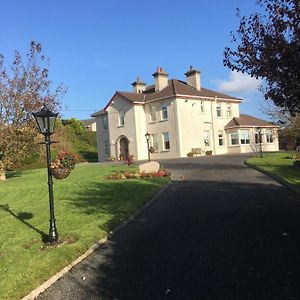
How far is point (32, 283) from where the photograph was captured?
6965 mm

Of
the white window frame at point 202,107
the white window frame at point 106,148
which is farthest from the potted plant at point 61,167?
the white window frame at point 106,148

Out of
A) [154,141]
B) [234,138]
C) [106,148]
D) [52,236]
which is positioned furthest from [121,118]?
[52,236]

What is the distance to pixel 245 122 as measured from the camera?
2078 inches

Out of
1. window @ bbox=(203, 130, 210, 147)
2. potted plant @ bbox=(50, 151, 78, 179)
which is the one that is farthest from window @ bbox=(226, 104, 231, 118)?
potted plant @ bbox=(50, 151, 78, 179)

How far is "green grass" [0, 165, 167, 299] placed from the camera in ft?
25.1

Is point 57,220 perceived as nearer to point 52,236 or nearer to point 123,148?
point 52,236

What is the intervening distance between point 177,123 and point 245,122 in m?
10.2

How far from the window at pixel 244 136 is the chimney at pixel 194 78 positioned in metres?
6.86

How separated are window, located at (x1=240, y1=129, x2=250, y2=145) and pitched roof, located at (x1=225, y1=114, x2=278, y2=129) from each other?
689mm

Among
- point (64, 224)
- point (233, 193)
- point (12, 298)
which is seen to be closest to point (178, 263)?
point (12, 298)

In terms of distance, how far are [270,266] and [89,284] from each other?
2784 mm

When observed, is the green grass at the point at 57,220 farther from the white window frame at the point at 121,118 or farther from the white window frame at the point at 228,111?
the white window frame at the point at 228,111

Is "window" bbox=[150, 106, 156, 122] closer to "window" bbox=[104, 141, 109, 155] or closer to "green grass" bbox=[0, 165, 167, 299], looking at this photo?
"window" bbox=[104, 141, 109, 155]

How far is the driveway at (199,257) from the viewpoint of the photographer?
635cm
